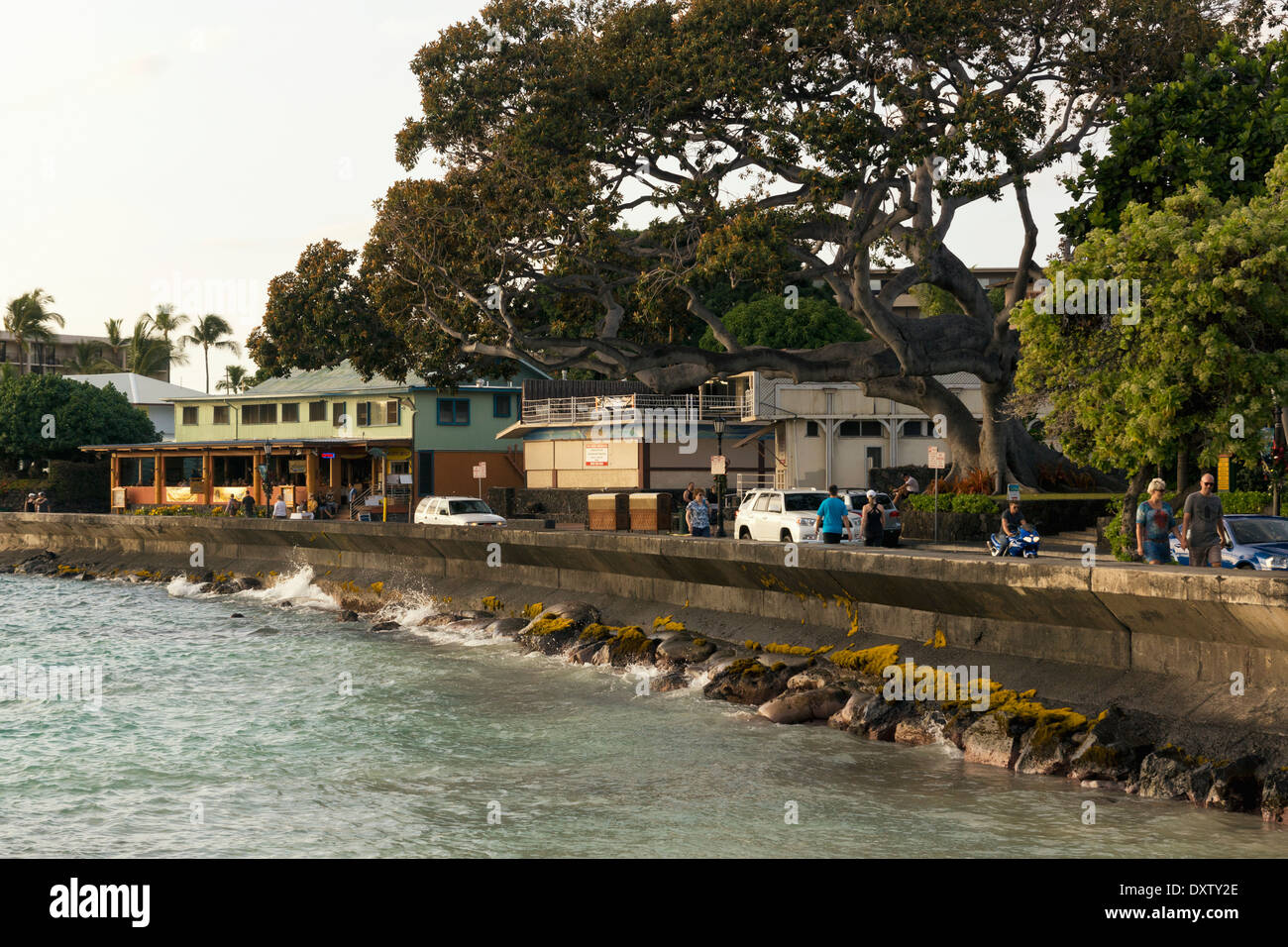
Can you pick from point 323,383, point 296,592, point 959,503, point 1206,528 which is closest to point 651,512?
point 959,503

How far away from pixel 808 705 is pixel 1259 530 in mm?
10390

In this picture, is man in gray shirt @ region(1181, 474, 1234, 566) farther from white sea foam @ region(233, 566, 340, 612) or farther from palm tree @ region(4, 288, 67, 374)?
palm tree @ region(4, 288, 67, 374)

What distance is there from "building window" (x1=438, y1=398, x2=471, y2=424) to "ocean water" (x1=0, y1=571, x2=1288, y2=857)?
4440cm

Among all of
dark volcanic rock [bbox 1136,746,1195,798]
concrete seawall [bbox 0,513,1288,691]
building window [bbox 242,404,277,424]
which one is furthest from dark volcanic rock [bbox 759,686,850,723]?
building window [bbox 242,404,277,424]

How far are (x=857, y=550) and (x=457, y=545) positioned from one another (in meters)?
14.3

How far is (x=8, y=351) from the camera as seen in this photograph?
158 metres

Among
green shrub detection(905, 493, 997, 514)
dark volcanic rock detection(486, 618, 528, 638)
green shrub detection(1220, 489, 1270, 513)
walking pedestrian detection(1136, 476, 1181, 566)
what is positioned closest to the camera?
walking pedestrian detection(1136, 476, 1181, 566)

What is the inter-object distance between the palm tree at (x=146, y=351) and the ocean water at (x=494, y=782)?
9877 cm

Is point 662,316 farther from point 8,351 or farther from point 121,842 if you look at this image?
point 8,351

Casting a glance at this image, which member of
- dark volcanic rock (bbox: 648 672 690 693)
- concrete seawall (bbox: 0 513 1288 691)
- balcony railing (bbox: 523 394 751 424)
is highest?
balcony railing (bbox: 523 394 751 424)

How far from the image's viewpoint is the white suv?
31.0 metres

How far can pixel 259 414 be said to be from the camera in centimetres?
7456
